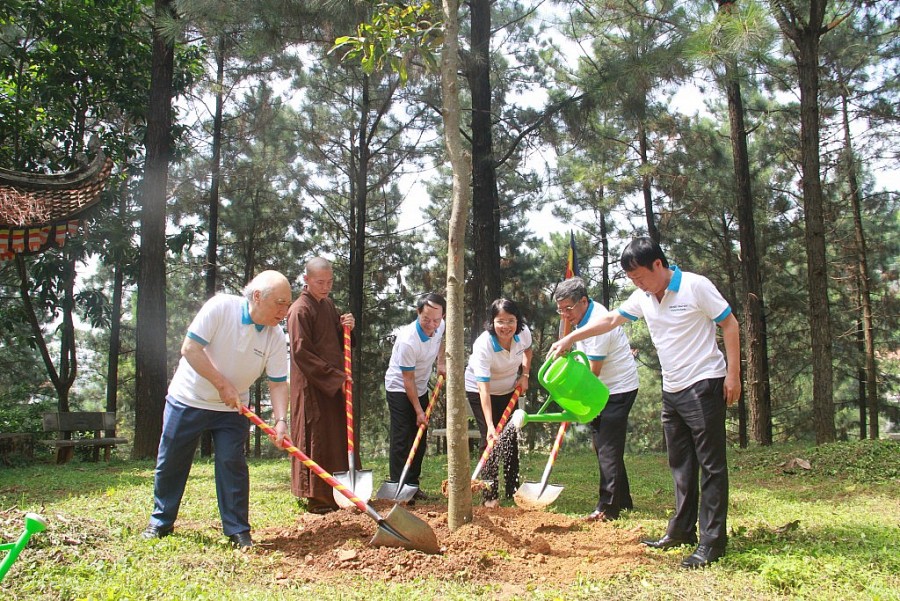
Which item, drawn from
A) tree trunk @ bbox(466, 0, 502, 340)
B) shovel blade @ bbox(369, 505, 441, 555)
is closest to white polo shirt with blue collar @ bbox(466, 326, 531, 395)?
shovel blade @ bbox(369, 505, 441, 555)

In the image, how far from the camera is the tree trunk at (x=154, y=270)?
10148 millimetres

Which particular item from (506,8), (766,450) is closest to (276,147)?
(506,8)

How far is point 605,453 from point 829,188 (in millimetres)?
16043

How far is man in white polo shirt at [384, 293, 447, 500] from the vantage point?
543 centimetres

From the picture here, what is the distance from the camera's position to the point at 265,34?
8156mm

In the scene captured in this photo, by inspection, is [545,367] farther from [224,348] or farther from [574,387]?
[224,348]

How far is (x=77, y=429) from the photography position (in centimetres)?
1034

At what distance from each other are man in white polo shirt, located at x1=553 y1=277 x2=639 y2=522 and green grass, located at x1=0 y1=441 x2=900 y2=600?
20 centimetres

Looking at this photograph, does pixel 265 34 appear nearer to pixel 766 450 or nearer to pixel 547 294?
pixel 766 450

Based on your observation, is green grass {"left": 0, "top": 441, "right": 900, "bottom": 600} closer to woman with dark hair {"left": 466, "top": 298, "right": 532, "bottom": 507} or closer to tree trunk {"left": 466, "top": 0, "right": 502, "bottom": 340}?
woman with dark hair {"left": 466, "top": 298, "right": 532, "bottom": 507}

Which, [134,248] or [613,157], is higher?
[613,157]

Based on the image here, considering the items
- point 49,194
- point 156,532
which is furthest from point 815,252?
point 49,194

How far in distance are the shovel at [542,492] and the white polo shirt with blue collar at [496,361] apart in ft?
1.82

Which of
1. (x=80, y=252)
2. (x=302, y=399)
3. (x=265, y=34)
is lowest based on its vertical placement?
(x=302, y=399)
